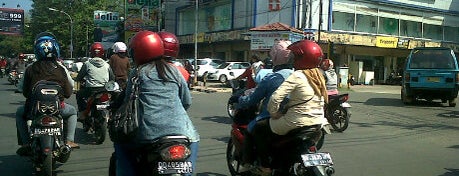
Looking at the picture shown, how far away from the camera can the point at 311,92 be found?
407 cm

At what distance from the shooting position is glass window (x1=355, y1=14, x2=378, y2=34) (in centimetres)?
3369

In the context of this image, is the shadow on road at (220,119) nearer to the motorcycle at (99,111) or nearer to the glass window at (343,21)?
the motorcycle at (99,111)

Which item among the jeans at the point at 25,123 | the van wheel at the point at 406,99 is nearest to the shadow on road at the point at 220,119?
the jeans at the point at 25,123

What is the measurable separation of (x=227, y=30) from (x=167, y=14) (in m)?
13.1

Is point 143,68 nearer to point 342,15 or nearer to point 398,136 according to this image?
point 398,136

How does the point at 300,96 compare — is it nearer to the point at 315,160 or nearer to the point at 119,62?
the point at 315,160

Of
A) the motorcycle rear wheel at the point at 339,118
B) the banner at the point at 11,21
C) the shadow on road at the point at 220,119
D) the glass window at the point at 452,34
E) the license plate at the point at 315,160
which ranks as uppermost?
the banner at the point at 11,21

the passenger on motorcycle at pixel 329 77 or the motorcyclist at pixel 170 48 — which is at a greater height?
the motorcyclist at pixel 170 48

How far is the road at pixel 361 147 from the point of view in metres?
6.21

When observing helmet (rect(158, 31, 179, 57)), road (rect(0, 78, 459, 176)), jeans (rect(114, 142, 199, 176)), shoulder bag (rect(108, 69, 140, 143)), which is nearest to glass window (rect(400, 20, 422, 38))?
road (rect(0, 78, 459, 176))

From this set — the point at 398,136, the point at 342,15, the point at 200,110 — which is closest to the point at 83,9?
the point at 342,15

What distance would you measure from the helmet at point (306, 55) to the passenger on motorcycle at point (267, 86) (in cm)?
39

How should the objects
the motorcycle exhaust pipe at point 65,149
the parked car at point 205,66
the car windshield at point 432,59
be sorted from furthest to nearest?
the parked car at point 205,66
the car windshield at point 432,59
the motorcycle exhaust pipe at point 65,149

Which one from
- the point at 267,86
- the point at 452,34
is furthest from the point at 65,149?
the point at 452,34
